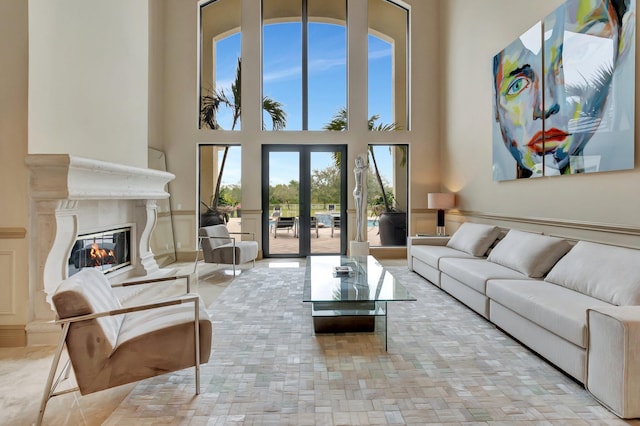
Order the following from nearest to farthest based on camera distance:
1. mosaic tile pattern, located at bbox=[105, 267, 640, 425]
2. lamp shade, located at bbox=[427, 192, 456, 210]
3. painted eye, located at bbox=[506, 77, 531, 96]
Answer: mosaic tile pattern, located at bbox=[105, 267, 640, 425], painted eye, located at bbox=[506, 77, 531, 96], lamp shade, located at bbox=[427, 192, 456, 210]

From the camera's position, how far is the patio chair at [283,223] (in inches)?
275

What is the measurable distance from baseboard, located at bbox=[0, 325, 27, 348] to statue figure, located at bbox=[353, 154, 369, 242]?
4.95 metres

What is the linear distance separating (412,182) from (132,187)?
16.3 ft

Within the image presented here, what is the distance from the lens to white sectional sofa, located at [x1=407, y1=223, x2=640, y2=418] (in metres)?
1.83

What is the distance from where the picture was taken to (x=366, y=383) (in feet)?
7.27

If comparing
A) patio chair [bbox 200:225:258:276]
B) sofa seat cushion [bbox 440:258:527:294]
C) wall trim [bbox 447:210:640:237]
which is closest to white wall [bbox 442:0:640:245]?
wall trim [bbox 447:210:640:237]

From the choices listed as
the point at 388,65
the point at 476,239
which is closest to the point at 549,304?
the point at 476,239

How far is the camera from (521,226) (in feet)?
14.0

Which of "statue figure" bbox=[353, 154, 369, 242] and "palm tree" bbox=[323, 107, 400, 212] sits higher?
"palm tree" bbox=[323, 107, 400, 212]

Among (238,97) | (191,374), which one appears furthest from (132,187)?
(238,97)

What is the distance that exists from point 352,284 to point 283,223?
389 centimetres

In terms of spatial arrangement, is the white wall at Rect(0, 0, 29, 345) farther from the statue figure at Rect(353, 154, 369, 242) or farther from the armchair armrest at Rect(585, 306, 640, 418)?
the statue figure at Rect(353, 154, 369, 242)

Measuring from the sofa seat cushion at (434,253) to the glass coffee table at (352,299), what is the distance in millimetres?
1174

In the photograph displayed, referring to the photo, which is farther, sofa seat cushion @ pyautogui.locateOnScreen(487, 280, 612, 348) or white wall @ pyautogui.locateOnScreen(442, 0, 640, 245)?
white wall @ pyautogui.locateOnScreen(442, 0, 640, 245)
